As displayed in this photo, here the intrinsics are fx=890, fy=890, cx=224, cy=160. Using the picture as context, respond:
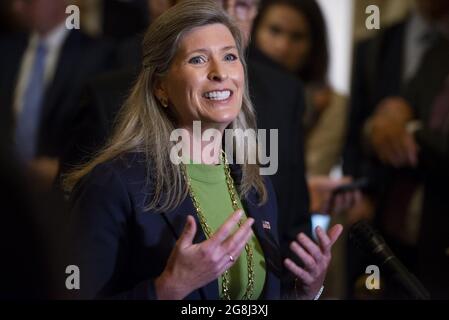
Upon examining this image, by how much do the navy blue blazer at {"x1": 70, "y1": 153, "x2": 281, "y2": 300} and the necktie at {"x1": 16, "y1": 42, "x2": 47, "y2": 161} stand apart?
0.38 metres

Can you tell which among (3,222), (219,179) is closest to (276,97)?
(219,179)

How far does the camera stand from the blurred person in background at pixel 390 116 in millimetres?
2020

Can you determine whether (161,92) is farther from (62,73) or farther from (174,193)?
(62,73)

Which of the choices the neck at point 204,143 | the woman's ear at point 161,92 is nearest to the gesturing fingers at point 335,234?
the neck at point 204,143

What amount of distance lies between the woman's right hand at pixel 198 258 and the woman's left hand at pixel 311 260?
115 mm

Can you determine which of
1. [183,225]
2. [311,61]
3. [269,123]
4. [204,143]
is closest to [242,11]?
[269,123]

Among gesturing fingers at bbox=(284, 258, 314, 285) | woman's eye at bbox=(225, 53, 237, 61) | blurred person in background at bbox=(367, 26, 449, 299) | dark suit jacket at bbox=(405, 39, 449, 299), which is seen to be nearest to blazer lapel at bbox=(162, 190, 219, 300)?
gesturing fingers at bbox=(284, 258, 314, 285)

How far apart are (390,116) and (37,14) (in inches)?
32.7

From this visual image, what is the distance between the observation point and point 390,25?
2.13m

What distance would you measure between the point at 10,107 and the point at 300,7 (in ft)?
2.29

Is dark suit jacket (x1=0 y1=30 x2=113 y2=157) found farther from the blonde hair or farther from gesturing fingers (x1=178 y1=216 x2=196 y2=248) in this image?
gesturing fingers (x1=178 y1=216 x2=196 y2=248)

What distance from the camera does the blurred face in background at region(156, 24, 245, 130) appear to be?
51.3 inches

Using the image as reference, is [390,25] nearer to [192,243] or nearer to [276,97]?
[276,97]

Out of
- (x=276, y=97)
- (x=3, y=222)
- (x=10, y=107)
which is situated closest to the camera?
(x=3, y=222)
